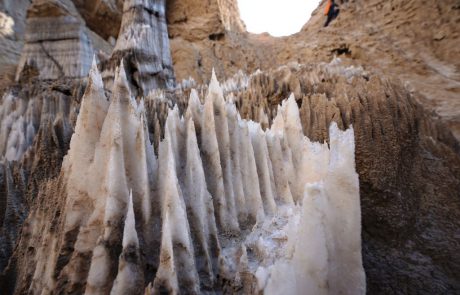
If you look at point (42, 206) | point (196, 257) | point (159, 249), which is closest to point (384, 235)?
point (196, 257)

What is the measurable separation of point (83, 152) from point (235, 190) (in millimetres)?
1529

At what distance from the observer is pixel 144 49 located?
11406mm

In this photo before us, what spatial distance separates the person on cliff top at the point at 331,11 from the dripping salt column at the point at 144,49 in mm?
7599

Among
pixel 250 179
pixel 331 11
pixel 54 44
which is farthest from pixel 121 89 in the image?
pixel 331 11

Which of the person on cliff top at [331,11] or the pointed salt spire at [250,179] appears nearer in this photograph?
the pointed salt spire at [250,179]

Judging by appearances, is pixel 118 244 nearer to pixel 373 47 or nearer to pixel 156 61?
pixel 156 61

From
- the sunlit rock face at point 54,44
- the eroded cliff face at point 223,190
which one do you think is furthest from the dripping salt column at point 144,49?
the eroded cliff face at point 223,190

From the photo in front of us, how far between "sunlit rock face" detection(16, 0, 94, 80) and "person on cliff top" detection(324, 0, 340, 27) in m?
10.6

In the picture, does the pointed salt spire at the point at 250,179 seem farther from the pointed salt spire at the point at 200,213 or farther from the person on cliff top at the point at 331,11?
the person on cliff top at the point at 331,11

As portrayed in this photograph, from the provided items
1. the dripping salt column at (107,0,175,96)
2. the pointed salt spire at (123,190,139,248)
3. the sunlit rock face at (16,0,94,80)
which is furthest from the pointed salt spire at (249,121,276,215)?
the sunlit rock face at (16,0,94,80)

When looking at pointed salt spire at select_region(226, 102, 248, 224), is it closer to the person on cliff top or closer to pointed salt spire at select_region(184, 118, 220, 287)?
pointed salt spire at select_region(184, 118, 220, 287)

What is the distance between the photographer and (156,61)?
1145 centimetres

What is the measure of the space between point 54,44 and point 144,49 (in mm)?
3275

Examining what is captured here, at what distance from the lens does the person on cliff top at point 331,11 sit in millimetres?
13810
